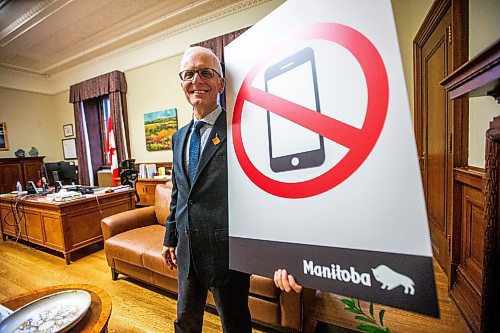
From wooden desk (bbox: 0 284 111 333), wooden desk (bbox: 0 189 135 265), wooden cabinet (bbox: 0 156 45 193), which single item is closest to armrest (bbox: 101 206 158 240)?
wooden desk (bbox: 0 189 135 265)

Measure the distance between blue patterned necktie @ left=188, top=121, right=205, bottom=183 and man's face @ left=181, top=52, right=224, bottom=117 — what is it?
104 mm

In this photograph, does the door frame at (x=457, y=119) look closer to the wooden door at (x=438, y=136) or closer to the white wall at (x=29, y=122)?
the wooden door at (x=438, y=136)

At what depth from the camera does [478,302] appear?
1.39 metres

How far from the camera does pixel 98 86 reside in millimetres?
5062

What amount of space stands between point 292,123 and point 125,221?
7.66 feet

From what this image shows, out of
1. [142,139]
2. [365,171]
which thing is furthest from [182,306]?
[142,139]

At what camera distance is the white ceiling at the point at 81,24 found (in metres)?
3.41

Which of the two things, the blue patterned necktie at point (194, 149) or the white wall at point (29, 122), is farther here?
the white wall at point (29, 122)

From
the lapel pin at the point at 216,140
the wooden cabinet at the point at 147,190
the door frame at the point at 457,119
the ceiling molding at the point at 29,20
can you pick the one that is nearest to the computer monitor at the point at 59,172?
the wooden cabinet at the point at 147,190

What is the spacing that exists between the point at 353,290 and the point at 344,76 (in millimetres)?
437

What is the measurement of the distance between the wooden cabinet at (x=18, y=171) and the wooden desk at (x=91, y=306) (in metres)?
4.98

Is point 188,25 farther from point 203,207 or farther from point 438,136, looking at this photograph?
point 203,207

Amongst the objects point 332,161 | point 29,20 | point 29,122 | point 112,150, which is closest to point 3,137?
point 29,122

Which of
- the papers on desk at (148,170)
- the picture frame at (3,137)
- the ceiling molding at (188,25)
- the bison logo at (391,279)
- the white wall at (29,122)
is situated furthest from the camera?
the white wall at (29,122)
